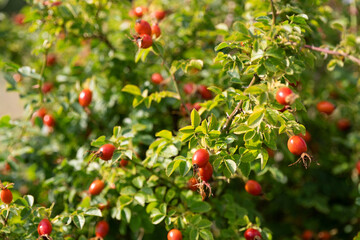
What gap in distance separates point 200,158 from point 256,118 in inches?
8.8

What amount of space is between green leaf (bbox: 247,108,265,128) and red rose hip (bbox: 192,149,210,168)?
0.18m

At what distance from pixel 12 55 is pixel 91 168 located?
1.60m

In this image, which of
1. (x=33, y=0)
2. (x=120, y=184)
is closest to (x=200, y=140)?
(x=120, y=184)

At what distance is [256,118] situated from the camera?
3.49ft

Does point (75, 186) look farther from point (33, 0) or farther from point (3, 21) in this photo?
point (3, 21)

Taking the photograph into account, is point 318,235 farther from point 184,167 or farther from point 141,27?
point 141,27

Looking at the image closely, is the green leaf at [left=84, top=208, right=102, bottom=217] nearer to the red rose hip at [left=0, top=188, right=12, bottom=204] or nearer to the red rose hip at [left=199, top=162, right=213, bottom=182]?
the red rose hip at [left=0, top=188, right=12, bottom=204]

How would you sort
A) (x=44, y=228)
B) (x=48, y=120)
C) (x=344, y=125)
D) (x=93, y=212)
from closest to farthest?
(x=44, y=228) < (x=93, y=212) < (x=48, y=120) < (x=344, y=125)

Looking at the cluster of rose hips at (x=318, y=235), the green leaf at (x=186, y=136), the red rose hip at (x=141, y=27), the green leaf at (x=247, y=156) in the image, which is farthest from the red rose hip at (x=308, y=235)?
the red rose hip at (x=141, y=27)

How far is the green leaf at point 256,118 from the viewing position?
1.06 metres

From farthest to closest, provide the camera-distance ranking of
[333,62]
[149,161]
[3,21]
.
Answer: [3,21] < [333,62] < [149,161]

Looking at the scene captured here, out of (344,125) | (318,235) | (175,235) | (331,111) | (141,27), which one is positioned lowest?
(318,235)

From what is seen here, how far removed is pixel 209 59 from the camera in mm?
1906

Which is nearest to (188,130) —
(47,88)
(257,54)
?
(257,54)
